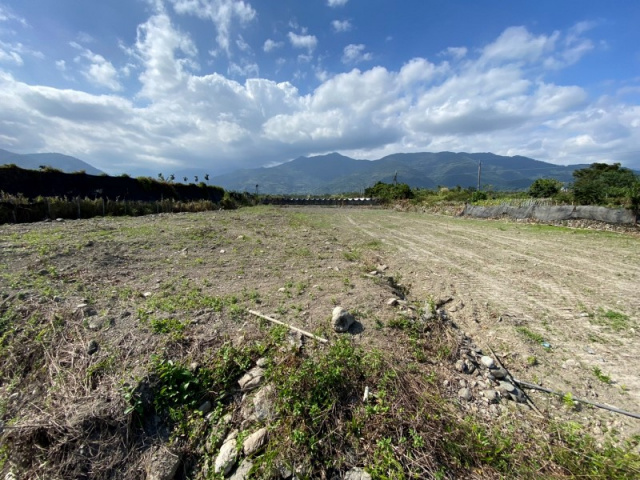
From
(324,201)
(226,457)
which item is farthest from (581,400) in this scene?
(324,201)

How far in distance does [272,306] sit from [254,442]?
6.56 ft

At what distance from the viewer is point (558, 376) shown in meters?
3.02

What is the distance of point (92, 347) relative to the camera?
3.04m

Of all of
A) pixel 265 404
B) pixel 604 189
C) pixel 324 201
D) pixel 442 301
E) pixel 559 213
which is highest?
pixel 604 189

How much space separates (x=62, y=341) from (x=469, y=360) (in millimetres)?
4763

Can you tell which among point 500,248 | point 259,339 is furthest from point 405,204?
point 259,339

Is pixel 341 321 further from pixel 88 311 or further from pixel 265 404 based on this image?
pixel 88 311

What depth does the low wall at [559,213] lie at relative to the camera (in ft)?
42.1

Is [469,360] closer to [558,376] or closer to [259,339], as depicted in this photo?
[558,376]

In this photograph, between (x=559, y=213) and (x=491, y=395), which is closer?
(x=491, y=395)

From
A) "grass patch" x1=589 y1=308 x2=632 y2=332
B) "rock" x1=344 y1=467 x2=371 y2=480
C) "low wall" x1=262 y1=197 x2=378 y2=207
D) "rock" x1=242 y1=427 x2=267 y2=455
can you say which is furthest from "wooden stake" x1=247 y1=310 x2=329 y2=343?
"low wall" x1=262 y1=197 x2=378 y2=207

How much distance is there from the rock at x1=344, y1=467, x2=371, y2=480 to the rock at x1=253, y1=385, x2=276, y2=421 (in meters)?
0.76

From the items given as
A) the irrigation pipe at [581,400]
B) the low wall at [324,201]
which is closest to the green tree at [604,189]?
the irrigation pipe at [581,400]

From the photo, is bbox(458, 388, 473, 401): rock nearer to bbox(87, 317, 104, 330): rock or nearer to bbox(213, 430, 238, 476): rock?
bbox(213, 430, 238, 476): rock
